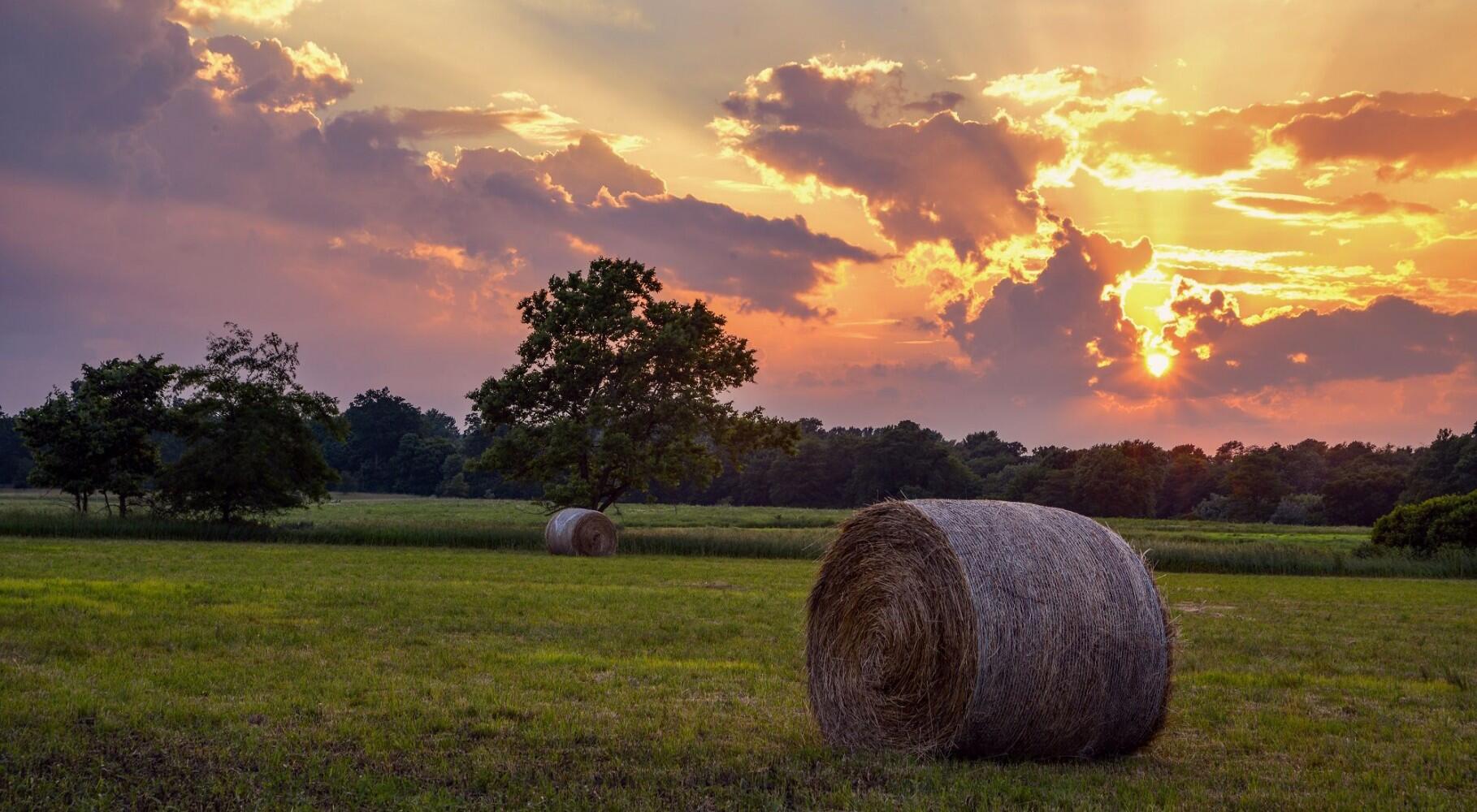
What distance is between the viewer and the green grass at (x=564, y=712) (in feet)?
29.3

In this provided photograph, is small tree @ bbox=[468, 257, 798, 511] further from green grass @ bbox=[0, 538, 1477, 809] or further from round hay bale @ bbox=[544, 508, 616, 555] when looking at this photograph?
green grass @ bbox=[0, 538, 1477, 809]

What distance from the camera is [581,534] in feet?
140

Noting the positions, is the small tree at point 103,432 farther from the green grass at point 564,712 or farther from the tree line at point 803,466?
the green grass at point 564,712

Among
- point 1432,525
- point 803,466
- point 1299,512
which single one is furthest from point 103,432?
point 1299,512

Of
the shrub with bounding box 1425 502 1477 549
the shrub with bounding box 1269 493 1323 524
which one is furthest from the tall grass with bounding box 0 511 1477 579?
the shrub with bounding box 1269 493 1323 524

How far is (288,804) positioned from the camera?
8375 mm

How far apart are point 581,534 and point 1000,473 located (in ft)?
289

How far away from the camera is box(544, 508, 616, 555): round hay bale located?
42.4 metres

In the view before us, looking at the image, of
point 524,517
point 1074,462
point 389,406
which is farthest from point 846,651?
point 389,406

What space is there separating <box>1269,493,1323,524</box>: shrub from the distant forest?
5.5 inches

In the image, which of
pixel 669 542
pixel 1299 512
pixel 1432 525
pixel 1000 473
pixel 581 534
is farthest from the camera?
pixel 1000 473

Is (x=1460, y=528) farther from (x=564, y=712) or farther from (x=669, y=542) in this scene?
(x=564, y=712)

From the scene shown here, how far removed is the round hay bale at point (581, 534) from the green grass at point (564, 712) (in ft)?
62.6

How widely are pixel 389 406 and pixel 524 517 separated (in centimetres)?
7238
